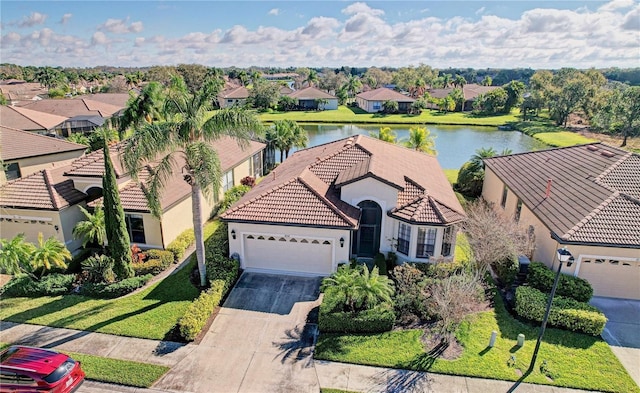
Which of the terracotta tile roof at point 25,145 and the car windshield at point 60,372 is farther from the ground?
the terracotta tile roof at point 25,145

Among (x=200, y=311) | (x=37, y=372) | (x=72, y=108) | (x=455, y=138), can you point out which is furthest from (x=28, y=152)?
(x=455, y=138)

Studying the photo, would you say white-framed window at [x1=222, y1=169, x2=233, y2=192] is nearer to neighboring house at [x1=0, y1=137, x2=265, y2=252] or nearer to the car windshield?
neighboring house at [x1=0, y1=137, x2=265, y2=252]

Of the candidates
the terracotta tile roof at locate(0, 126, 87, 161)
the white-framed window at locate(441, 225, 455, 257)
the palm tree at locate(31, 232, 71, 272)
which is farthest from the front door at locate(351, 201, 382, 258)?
the terracotta tile roof at locate(0, 126, 87, 161)

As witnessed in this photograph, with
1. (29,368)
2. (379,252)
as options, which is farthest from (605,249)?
(29,368)

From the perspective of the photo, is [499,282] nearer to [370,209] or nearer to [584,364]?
[584,364]

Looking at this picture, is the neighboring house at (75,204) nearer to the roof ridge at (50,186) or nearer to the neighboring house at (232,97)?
the roof ridge at (50,186)

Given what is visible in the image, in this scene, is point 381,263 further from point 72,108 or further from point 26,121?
point 72,108

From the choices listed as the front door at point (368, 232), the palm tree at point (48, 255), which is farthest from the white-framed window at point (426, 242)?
the palm tree at point (48, 255)
